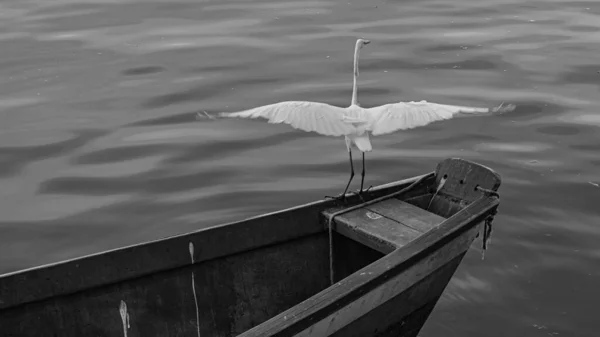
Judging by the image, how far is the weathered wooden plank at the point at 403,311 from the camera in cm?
505

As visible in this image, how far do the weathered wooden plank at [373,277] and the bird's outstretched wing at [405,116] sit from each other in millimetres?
680

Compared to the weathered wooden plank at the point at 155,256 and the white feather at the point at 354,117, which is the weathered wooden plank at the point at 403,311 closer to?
the weathered wooden plank at the point at 155,256

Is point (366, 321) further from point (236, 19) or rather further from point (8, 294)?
point (236, 19)

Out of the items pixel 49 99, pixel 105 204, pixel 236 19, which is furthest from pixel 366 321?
pixel 236 19

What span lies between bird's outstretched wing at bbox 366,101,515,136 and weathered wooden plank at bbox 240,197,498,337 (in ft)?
2.23

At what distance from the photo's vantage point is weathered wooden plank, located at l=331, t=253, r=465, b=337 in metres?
5.05

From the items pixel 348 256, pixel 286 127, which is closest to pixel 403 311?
pixel 348 256

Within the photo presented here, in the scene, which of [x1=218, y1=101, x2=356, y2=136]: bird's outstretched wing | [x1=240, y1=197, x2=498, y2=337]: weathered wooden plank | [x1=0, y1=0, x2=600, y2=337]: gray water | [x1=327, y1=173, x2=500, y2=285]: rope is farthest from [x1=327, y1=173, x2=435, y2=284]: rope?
[x1=0, y1=0, x2=600, y2=337]: gray water

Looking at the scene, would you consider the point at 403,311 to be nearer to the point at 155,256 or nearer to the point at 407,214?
the point at 407,214

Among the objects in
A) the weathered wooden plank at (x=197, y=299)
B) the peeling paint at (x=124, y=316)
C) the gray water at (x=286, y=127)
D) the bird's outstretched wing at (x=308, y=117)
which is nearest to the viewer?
the weathered wooden plank at (x=197, y=299)

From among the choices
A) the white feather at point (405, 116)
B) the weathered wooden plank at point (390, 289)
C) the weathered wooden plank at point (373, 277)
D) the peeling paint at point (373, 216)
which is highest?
the white feather at point (405, 116)

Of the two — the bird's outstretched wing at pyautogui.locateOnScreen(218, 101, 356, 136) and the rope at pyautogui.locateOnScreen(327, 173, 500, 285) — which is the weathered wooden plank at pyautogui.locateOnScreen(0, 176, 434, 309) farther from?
the bird's outstretched wing at pyautogui.locateOnScreen(218, 101, 356, 136)

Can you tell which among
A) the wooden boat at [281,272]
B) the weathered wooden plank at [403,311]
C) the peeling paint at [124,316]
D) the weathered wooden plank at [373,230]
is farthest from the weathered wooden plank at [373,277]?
the peeling paint at [124,316]

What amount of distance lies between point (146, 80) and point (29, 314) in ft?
23.5
